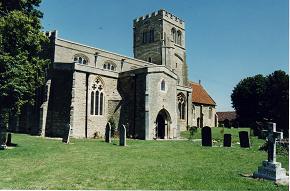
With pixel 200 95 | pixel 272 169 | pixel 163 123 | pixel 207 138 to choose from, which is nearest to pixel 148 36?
pixel 200 95

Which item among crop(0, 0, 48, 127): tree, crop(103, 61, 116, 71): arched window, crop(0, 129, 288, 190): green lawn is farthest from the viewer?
crop(103, 61, 116, 71): arched window

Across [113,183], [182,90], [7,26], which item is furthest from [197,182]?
[182,90]

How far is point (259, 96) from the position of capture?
152 ft

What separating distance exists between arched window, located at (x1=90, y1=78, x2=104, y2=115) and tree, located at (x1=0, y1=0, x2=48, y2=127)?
929cm

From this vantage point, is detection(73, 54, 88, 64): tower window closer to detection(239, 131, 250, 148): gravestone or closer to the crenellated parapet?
the crenellated parapet

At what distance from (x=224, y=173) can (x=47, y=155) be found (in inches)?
311

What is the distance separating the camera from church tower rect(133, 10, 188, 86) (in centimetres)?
4250

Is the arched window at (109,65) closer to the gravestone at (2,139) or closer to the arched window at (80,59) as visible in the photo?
the arched window at (80,59)

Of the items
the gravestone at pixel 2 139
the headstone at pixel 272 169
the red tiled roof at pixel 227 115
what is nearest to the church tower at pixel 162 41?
the red tiled roof at pixel 227 115

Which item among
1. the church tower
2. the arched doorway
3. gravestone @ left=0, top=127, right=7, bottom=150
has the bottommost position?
gravestone @ left=0, top=127, right=7, bottom=150

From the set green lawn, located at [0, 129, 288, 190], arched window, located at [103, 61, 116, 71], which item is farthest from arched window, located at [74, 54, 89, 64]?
green lawn, located at [0, 129, 288, 190]

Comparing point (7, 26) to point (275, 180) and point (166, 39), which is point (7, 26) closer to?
point (275, 180)

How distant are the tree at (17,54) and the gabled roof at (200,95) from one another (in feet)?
98.9

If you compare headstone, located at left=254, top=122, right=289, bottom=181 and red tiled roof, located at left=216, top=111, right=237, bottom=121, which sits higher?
red tiled roof, located at left=216, top=111, right=237, bottom=121
